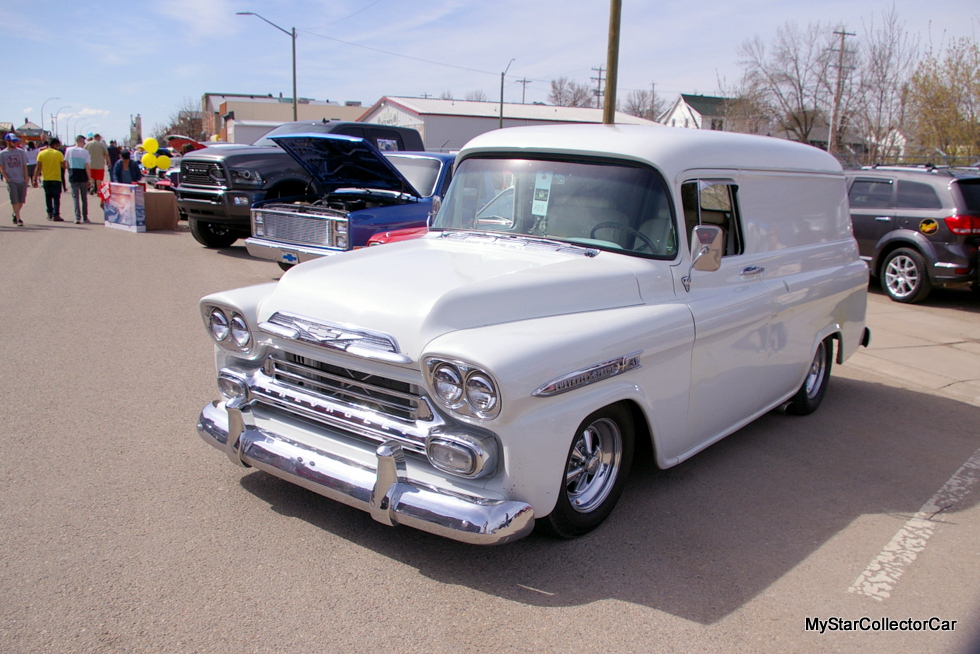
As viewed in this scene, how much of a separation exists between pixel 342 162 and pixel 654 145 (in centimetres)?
558

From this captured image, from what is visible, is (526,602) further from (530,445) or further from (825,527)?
(825,527)

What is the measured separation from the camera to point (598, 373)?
329 centimetres

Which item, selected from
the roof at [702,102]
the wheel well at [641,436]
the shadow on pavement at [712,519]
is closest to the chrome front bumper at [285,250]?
the shadow on pavement at [712,519]

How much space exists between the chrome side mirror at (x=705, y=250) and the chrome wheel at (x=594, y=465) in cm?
97

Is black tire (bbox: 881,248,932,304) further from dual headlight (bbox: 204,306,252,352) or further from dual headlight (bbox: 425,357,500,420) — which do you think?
dual headlight (bbox: 204,306,252,352)

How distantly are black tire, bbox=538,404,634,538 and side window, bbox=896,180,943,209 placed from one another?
9.01 metres

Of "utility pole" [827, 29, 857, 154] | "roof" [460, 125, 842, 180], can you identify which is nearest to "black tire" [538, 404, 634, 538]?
"roof" [460, 125, 842, 180]

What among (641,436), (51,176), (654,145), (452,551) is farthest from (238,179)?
(452,551)

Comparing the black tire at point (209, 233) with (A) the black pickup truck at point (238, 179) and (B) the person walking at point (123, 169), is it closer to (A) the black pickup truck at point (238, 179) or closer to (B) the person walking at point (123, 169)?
(A) the black pickup truck at point (238, 179)

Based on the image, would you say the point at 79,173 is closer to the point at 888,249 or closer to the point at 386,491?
the point at 888,249

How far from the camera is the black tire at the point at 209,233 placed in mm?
12859

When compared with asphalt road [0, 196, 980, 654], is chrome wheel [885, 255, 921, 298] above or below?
above

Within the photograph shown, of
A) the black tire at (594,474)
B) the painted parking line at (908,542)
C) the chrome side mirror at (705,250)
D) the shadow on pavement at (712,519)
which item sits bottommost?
the painted parking line at (908,542)

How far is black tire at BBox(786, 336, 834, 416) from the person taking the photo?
5652mm
